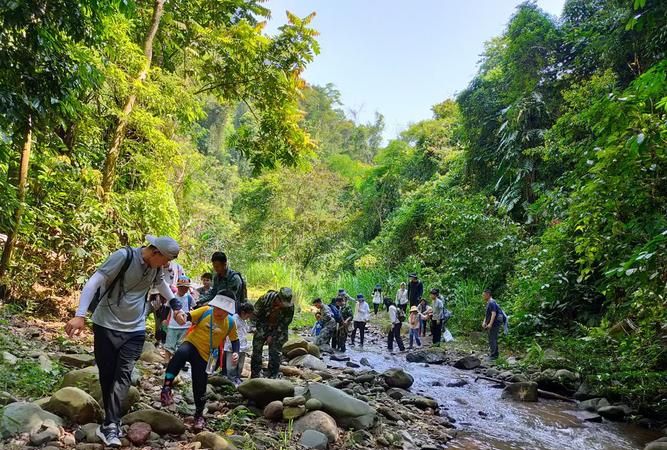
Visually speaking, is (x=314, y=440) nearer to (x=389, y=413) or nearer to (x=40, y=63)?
(x=389, y=413)

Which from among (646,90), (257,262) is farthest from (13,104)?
(257,262)

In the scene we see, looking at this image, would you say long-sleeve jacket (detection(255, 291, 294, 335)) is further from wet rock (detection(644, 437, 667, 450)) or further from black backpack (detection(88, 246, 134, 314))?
wet rock (detection(644, 437, 667, 450))

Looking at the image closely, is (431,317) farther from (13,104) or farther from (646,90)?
(13,104)

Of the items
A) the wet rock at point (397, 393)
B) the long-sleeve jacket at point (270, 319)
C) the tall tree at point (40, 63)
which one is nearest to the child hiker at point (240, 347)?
the long-sleeve jacket at point (270, 319)

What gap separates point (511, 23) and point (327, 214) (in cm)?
1386

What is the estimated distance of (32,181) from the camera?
308 inches

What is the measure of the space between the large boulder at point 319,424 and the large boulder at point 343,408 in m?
0.21

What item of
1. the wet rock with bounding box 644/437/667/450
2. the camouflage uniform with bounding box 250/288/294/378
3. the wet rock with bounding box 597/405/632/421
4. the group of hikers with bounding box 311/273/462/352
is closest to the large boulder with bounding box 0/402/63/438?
the camouflage uniform with bounding box 250/288/294/378

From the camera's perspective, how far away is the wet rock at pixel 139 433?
12.3 ft

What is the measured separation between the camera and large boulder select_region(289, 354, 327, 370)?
8.45 meters

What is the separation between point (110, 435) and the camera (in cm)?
352

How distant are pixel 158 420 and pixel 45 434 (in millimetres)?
865

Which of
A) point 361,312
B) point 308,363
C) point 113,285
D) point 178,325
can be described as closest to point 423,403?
point 308,363

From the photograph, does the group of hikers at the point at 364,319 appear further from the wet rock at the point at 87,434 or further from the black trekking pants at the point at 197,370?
the wet rock at the point at 87,434
